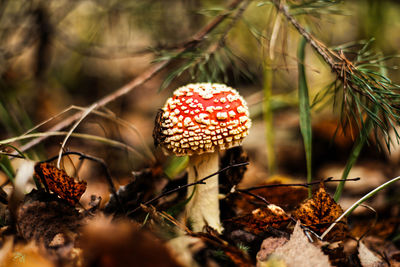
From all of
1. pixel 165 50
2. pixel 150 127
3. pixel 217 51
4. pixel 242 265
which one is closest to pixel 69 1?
pixel 150 127

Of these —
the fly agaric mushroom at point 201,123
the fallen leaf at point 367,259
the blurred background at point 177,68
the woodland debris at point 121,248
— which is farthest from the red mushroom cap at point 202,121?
the fallen leaf at point 367,259

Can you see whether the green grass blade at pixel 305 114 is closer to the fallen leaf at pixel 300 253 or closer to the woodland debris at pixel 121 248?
the fallen leaf at pixel 300 253

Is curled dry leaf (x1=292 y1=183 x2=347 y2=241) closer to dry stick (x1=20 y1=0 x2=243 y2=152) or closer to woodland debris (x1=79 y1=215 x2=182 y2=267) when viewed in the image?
woodland debris (x1=79 y1=215 x2=182 y2=267)

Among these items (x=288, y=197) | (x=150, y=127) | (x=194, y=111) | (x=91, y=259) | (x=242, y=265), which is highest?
(x=194, y=111)

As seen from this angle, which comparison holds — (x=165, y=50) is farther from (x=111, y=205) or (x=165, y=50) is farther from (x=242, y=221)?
(x=242, y=221)

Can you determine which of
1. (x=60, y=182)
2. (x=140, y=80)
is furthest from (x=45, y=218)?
(x=140, y=80)

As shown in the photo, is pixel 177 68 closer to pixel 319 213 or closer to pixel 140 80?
pixel 140 80
